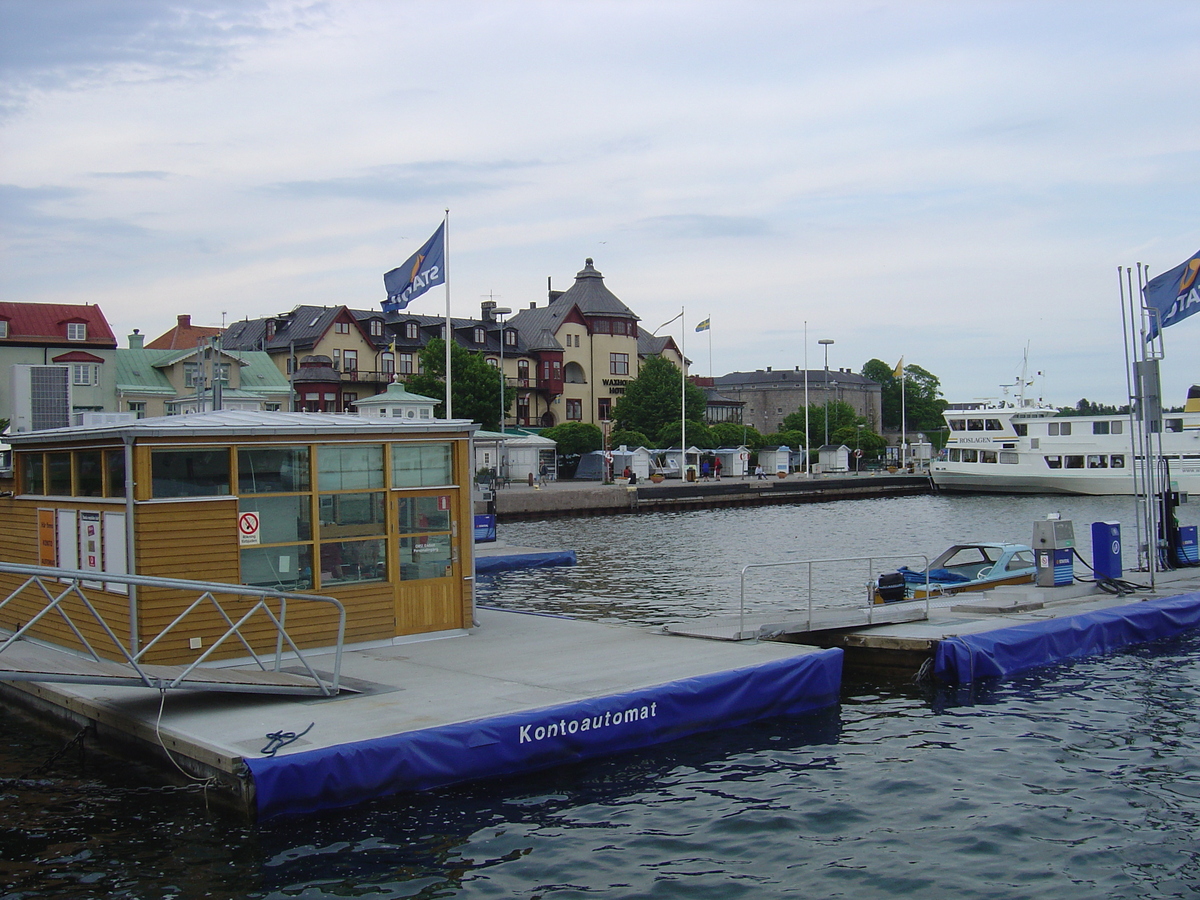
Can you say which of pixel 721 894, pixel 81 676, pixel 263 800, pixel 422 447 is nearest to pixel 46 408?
pixel 422 447

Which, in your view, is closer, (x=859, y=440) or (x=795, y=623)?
(x=795, y=623)

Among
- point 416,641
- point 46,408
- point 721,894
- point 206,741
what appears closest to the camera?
point 721,894

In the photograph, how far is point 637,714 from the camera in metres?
13.3

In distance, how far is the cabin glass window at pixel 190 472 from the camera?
47.2ft

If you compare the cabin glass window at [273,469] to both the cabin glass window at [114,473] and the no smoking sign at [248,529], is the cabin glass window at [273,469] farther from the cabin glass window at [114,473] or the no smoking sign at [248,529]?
the cabin glass window at [114,473]

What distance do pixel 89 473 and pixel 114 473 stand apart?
961mm

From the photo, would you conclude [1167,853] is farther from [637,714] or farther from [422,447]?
[422,447]

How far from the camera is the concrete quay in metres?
62.1

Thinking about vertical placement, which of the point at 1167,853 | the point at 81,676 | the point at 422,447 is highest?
the point at 422,447

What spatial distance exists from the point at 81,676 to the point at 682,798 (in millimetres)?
6654

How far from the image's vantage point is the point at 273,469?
15.2 meters

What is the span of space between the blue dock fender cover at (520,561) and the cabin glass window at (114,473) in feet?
59.0

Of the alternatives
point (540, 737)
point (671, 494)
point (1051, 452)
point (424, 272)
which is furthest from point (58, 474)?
point (1051, 452)

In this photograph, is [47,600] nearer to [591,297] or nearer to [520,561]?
[520,561]
